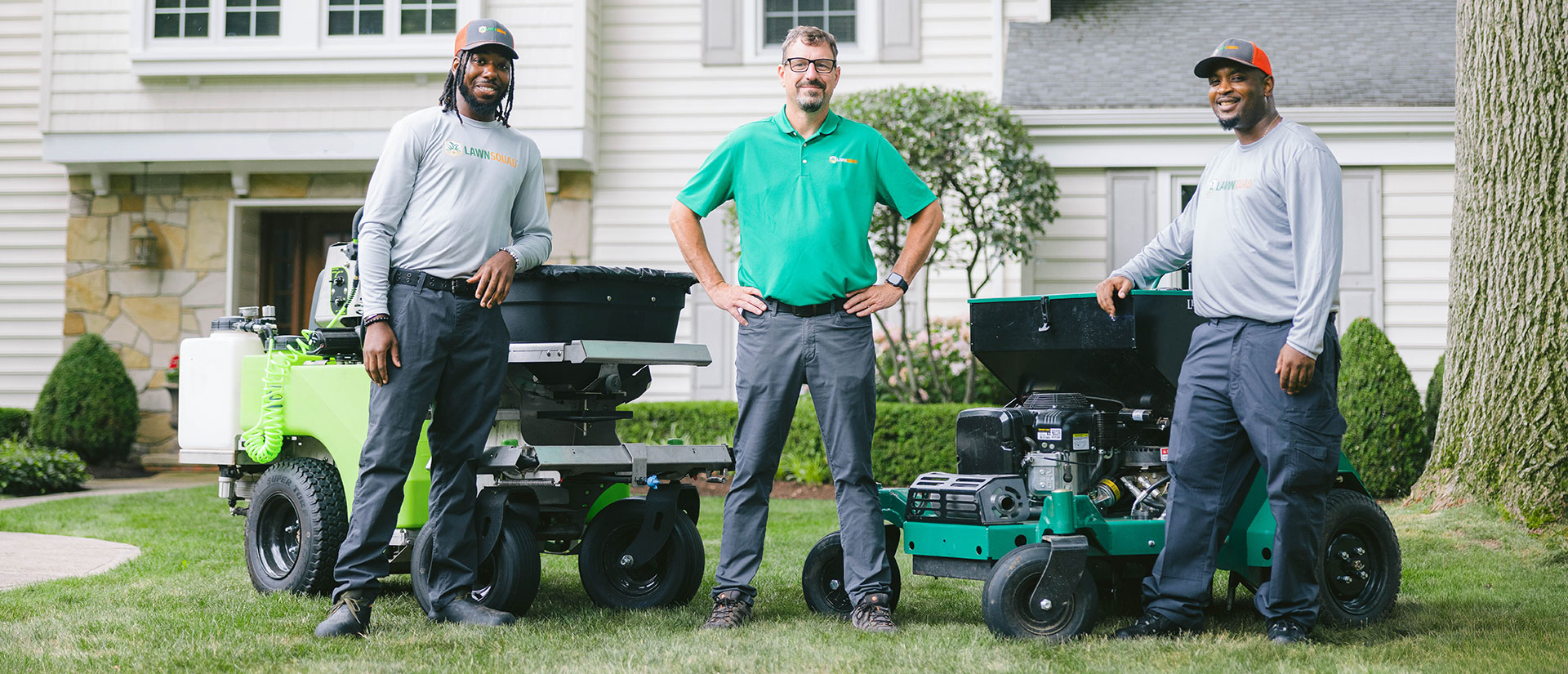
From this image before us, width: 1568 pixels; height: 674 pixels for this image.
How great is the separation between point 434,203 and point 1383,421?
607cm

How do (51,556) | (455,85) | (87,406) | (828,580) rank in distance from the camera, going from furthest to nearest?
1. (87,406)
2. (51,556)
3. (828,580)
4. (455,85)

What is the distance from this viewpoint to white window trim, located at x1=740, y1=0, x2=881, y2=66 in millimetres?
10133

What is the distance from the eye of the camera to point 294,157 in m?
9.90

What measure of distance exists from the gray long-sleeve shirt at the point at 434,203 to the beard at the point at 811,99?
905mm

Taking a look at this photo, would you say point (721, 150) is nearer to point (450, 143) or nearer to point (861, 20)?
point (450, 143)

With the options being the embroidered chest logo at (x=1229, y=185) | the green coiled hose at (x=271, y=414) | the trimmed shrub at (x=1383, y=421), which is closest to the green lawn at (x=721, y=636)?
the green coiled hose at (x=271, y=414)

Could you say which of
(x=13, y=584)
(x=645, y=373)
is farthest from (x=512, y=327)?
(x=13, y=584)

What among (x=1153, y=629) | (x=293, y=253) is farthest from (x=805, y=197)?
(x=293, y=253)

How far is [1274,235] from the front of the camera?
3438 mm

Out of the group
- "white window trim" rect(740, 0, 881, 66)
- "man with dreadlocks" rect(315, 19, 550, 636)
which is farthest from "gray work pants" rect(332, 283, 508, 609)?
"white window trim" rect(740, 0, 881, 66)

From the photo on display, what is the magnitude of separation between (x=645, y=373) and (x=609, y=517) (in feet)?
1.69

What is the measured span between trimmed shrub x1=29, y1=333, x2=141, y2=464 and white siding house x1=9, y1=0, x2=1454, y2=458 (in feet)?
1.03

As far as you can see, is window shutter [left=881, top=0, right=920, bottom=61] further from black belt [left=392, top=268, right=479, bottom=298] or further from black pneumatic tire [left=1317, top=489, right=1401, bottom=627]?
black belt [left=392, top=268, right=479, bottom=298]

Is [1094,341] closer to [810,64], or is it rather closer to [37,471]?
[810,64]
